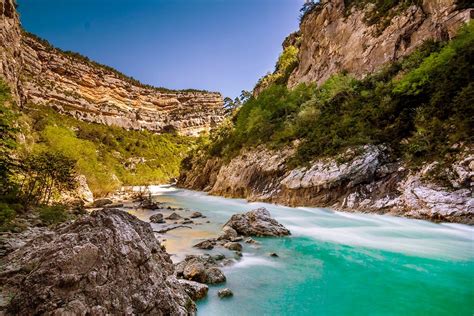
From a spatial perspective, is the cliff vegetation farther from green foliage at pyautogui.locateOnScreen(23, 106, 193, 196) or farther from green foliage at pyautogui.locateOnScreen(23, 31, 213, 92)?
green foliage at pyautogui.locateOnScreen(23, 31, 213, 92)

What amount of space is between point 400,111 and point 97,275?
21.5 m

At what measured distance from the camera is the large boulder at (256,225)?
1385 centimetres

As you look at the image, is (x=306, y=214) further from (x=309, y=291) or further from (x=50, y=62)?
(x=50, y=62)

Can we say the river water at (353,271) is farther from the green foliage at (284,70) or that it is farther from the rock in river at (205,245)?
the green foliage at (284,70)

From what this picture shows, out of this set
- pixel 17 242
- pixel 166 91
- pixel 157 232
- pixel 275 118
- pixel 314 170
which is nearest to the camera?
pixel 17 242

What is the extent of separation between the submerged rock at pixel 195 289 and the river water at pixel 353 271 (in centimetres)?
16

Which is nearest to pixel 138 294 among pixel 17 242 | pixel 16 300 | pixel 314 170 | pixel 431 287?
pixel 16 300

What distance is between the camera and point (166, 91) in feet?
475

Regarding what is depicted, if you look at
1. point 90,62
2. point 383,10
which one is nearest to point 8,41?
point 383,10

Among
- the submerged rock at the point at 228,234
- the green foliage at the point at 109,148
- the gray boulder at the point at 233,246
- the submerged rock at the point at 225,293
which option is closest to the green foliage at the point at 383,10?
the submerged rock at the point at 228,234

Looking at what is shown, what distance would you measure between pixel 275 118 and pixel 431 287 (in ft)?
96.2

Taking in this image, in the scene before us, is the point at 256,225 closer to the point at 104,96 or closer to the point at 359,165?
the point at 359,165

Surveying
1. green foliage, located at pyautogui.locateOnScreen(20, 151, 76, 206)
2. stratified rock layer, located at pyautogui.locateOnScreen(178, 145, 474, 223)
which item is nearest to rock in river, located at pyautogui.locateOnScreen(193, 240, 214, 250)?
green foliage, located at pyautogui.locateOnScreen(20, 151, 76, 206)

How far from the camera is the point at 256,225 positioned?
46.0 feet
